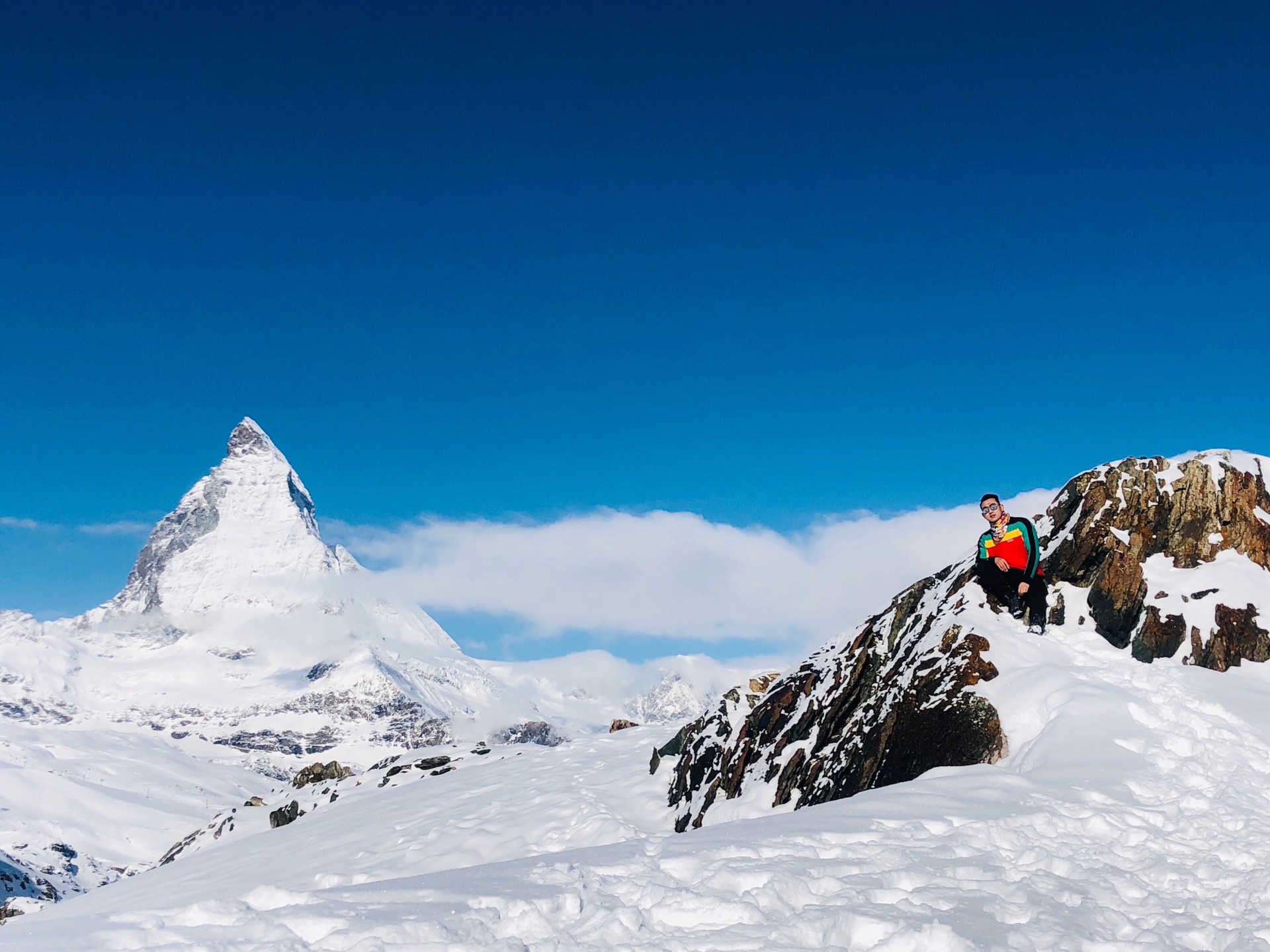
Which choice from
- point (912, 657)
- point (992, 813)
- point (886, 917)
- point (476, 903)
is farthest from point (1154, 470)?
point (476, 903)

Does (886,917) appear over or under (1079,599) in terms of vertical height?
under

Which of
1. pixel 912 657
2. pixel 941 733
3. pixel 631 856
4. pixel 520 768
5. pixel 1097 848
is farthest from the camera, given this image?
pixel 520 768

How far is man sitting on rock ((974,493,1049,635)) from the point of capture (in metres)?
20.5

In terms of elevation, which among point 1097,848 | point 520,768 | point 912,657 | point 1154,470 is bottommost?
point 520,768

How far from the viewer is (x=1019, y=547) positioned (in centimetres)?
2070

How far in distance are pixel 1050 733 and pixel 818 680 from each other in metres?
13.3

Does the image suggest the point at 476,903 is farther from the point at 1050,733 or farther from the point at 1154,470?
the point at 1154,470

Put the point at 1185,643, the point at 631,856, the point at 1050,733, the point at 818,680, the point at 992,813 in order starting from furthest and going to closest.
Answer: the point at 818,680 < the point at 1185,643 < the point at 1050,733 < the point at 992,813 < the point at 631,856

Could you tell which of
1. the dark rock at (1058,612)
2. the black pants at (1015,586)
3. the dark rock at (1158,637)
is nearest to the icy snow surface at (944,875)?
the dark rock at (1158,637)

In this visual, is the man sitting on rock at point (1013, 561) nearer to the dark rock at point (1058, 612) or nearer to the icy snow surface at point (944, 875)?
the dark rock at point (1058, 612)

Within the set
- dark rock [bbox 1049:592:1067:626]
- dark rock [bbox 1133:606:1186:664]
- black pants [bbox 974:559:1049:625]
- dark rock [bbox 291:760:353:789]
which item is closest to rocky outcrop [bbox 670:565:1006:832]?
black pants [bbox 974:559:1049:625]

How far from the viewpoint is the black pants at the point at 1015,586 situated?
68.5ft

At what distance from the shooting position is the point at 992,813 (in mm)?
10930

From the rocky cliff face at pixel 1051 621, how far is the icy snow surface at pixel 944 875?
1.51 meters
